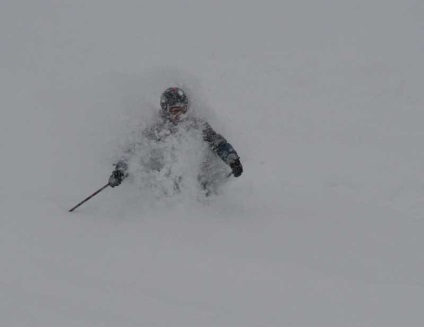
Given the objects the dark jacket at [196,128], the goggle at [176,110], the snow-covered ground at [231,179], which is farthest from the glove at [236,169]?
the goggle at [176,110]

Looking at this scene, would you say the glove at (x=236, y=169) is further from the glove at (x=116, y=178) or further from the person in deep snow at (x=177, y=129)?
the glove at (x=116, y=178)

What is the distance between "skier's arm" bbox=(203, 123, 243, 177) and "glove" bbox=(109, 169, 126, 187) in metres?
1.07

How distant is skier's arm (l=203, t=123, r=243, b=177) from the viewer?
5102mm

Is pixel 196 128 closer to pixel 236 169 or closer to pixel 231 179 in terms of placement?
pixel 231 179

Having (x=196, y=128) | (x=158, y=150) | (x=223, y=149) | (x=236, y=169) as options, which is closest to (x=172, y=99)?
(x=196, y=128)

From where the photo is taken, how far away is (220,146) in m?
5.35

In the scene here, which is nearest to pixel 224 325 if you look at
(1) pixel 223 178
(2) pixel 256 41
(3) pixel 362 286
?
(3) pixel 362 286

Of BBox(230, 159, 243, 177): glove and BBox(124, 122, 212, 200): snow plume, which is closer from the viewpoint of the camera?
BBox(230, 159, 243, 177): glove

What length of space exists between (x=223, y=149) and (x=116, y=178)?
3.96ft

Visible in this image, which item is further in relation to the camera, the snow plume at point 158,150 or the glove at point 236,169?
the snow plume at point 158,150

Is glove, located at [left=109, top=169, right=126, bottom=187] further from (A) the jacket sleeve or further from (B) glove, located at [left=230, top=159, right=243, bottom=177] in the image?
(B) glove, located at [left=230, top=159, right=243, bottom=177]

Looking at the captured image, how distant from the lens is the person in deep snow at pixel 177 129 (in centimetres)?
513

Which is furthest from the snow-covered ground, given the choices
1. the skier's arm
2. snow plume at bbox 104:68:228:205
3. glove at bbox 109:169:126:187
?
the skier's arm

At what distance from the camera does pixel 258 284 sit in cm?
369
